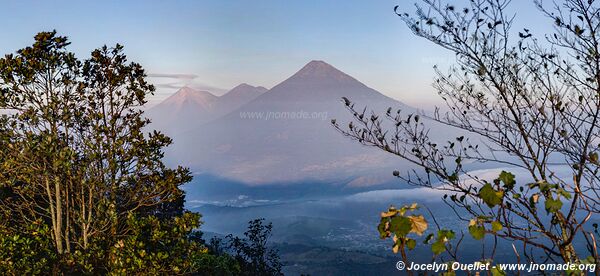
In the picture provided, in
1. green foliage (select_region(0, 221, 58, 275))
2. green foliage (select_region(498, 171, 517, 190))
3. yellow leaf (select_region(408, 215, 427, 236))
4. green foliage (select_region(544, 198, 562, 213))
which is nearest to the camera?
yellow leaf (select_region(408, 215, 427, 236))

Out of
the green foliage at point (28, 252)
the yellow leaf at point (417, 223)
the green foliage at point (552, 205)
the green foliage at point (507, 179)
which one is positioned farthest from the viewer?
the green foliage at point (28, 252)

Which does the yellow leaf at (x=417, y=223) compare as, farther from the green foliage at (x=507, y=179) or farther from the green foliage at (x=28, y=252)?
the green foliage at (x=28, y=252)

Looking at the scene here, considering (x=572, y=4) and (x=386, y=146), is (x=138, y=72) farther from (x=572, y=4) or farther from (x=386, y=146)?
(x=572, y=4)

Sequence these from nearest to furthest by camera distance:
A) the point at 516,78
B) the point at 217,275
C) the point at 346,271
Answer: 1. the point at 516,78
2. the point at 217,275
3. the point at 346,271

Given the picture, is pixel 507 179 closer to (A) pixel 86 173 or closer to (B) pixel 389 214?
(B) pixel 389 214

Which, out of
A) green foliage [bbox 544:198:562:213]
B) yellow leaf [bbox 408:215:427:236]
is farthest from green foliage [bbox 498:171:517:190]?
yellow leaf [bbox 408:215:427:236]

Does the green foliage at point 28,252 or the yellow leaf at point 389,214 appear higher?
the yellow leaf at point 389,214

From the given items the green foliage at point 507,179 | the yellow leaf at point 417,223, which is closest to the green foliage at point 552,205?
the green foliage at point 507,179

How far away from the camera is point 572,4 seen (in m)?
6.01

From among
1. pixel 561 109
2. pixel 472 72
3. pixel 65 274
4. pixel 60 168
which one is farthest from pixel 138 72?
pixel 561 109

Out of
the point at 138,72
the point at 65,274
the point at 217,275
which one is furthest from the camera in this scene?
the point at 217,275

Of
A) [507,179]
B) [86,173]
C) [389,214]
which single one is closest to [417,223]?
[389,214]

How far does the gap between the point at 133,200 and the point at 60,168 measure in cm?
145

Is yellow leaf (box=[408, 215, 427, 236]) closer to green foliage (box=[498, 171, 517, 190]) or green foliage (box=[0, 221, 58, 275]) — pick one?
green foliage (box=[498, 171, 517, 190])
